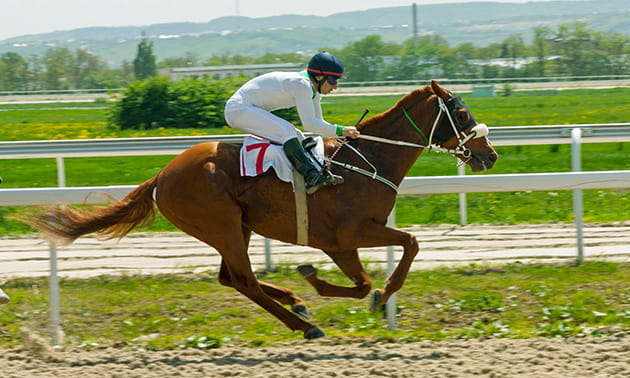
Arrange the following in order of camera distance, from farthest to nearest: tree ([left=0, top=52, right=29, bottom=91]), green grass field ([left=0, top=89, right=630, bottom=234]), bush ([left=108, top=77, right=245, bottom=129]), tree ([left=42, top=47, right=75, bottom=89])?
tree ([left=42, top=47, right=75, bottom=89])
tree ([left=0, top=52, right=29, bottom=91])
bush ([left=108, top=77, right=245, bottom=129])
green grass field ([left=0, top=89, right=630, bottom=234])

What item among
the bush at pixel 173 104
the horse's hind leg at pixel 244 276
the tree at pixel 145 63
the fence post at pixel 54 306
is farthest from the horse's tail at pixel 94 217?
the tree at pixel 145 63

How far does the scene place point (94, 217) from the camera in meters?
5.49

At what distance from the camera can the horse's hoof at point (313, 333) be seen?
5242 mm

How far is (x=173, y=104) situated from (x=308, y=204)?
1653 cm

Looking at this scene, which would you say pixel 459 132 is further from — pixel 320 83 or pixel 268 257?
pixel 268 257

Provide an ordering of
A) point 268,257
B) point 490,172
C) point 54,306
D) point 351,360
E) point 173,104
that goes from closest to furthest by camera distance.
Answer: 1. point 351,360
2. point 54,306
3. point 268,257
4. point 490,172
5. point 173,104

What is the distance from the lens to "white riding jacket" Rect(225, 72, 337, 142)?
5121 mm

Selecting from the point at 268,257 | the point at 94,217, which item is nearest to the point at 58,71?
the point at 268,257

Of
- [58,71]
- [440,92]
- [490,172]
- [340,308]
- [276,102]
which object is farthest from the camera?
[58,71]

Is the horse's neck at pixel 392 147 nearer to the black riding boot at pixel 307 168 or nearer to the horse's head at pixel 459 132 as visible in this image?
the horse's head at pixel 459 132

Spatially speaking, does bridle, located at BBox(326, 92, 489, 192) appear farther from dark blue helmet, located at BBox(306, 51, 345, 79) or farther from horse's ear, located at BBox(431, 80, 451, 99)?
dark blue helmet, located at BBox(306, 51, 345, 79)

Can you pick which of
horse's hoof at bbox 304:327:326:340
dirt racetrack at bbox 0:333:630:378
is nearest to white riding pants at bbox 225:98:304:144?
horse's hoof at bbox 304:327:326:340

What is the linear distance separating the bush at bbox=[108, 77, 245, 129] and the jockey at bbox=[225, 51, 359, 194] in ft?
50.7

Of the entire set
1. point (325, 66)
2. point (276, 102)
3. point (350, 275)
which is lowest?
point (350, 275)
